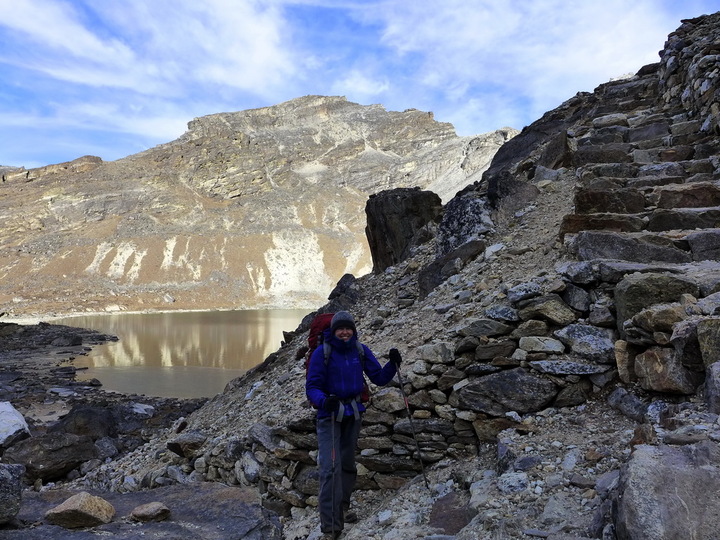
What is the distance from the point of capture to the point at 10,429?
9.50m

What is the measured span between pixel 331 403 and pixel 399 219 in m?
10.7

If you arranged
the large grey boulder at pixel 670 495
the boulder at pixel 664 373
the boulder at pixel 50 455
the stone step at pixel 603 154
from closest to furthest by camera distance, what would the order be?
the large grey boulder at pixel 670 495, the boulder at pixel 664 373, the boulder at pixel 50 455, the stone step at pixel 603 154

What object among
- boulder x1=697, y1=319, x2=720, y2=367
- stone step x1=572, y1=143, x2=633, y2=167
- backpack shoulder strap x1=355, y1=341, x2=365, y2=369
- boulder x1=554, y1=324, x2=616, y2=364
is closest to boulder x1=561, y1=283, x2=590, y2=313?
boulder x1=554, y1=324, x2=616, y2=364

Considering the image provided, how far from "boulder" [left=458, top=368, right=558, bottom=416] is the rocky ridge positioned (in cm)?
1

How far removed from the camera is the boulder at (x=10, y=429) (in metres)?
9.25

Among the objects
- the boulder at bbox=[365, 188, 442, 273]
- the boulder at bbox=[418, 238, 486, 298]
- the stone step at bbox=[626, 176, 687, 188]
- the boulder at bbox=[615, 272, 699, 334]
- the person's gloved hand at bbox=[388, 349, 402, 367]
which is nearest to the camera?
the boulder at bbox=[615, 272, 699, 334]

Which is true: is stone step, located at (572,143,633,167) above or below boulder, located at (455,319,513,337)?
above

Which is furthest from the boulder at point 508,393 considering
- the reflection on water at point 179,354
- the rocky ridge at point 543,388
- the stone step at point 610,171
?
the reflection on water at point 179,354

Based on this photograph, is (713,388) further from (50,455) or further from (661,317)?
(50,455)

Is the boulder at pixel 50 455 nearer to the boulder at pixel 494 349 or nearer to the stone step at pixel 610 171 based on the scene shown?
the boulder at pixel 494 349

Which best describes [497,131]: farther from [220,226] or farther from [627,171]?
[627,171]

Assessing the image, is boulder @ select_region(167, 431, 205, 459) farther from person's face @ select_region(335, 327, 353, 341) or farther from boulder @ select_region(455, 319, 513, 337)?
boulder @ select_region(455, 319, 513, 337)

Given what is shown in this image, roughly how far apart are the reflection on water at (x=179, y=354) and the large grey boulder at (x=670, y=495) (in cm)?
1871

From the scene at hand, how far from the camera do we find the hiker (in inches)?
176
